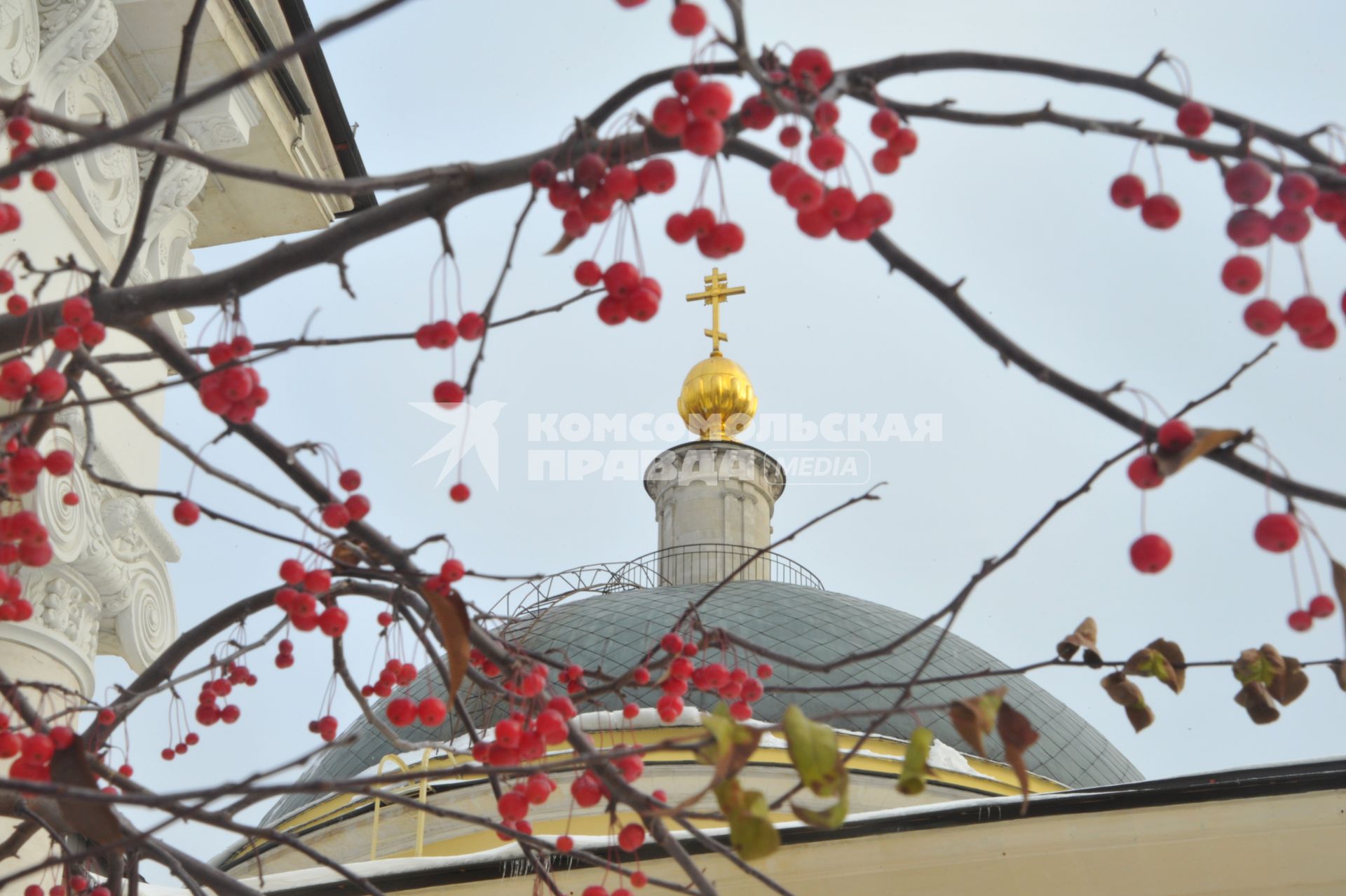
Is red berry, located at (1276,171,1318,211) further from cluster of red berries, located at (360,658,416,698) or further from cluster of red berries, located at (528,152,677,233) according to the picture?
cluster of red berries, located at (360,658,416,698)

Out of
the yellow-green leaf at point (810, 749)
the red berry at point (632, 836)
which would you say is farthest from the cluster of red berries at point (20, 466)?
the yellow-green leaf at point (810, 749)

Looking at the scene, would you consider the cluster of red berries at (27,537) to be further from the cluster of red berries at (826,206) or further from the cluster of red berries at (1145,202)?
the cluster of red berries at (1145,202)

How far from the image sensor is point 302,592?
323 cm

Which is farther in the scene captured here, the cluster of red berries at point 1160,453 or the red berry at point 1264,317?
the red berry at point 1264,317

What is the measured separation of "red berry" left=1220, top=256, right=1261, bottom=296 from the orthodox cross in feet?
67.0

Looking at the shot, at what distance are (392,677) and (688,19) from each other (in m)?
2.41

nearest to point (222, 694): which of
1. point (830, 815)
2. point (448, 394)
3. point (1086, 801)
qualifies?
point (448, 394)

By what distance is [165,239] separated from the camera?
6.82 meters

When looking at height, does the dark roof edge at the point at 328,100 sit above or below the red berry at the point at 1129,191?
above

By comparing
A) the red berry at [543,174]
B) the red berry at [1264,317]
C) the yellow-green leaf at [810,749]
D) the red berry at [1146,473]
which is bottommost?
the yellow-green leaf at [810,749]

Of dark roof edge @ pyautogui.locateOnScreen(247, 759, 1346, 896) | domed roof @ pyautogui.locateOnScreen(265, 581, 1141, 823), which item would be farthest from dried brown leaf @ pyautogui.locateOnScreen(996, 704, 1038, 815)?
domed roof @ pyautogui.locateOnScreen(265, 581, 1141, 823)

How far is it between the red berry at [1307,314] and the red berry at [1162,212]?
9.2 inches

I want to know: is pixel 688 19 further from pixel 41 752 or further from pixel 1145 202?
pixel 41 752

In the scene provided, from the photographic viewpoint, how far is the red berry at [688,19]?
2152mm
